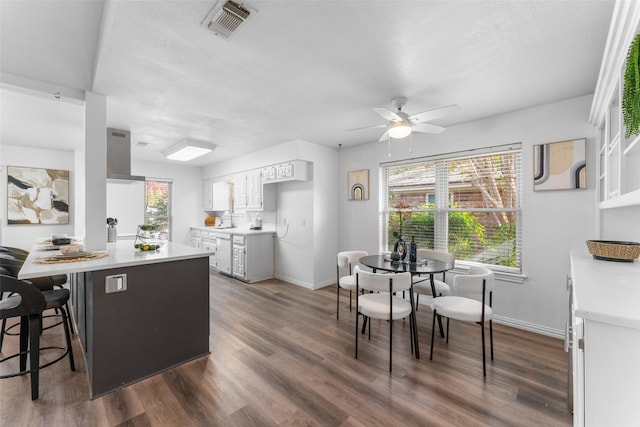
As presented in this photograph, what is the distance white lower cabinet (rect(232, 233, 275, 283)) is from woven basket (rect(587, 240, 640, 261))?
14.9 ft

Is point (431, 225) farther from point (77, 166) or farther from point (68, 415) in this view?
point (77, 166)

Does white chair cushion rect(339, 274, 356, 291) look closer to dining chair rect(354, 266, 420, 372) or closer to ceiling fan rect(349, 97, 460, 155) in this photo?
dining chair rect(354, 266, 420, 372)

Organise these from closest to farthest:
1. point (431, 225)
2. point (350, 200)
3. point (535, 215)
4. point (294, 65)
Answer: point (294, 65), point (535, 215), point (431, 225), point (350, 200)

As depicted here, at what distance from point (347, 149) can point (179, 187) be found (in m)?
4.56

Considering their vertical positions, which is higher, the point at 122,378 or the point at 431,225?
the point at 431,225

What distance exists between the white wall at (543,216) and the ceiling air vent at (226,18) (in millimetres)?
3056

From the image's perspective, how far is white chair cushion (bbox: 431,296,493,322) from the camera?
2.29 metres

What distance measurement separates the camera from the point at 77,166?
5293mm

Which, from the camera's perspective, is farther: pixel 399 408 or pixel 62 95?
pixel 62 95

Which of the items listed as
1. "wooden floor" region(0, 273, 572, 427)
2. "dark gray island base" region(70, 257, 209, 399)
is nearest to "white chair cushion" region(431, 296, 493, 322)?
"wooden floor" region(0, 273, 572, 427)

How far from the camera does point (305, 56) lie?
212cm

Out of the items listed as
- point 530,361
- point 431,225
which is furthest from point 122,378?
point 431,225

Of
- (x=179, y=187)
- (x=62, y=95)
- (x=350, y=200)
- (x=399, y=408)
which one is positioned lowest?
(x=399, y=408)

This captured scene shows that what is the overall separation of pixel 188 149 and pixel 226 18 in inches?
140
